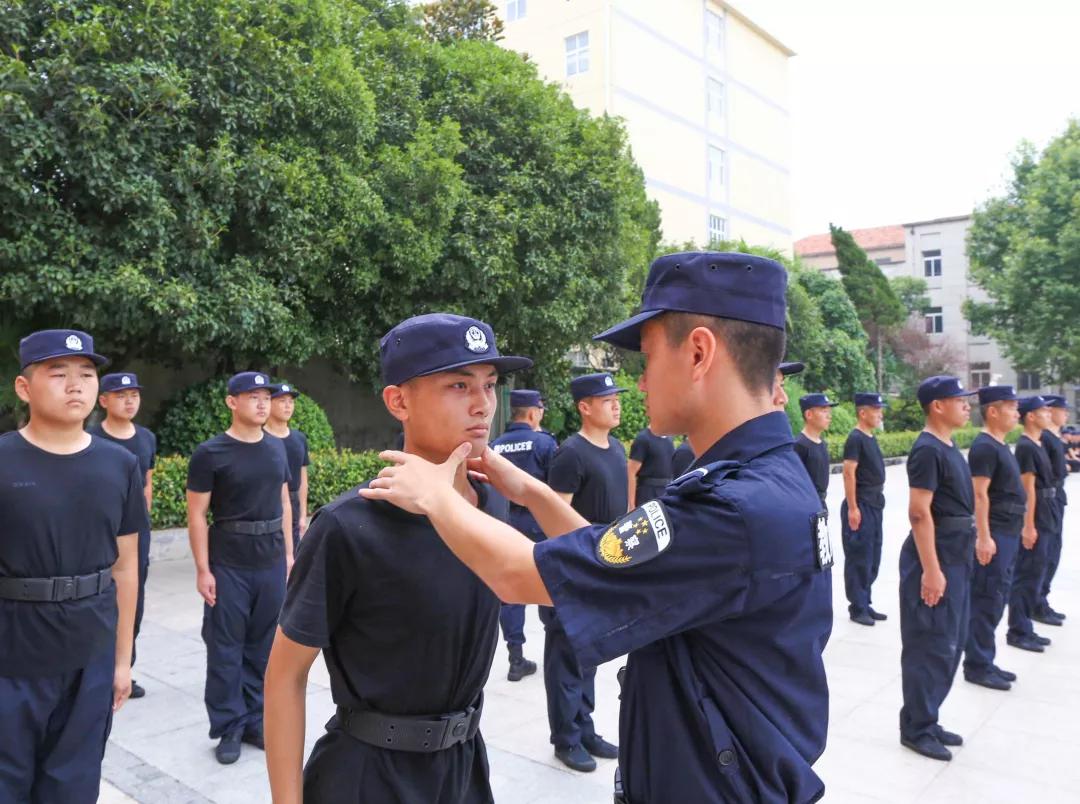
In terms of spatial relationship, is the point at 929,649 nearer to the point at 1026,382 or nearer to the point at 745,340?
the point at 745,340

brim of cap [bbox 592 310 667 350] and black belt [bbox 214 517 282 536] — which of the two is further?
black belt [bbox 214 517 282 536]

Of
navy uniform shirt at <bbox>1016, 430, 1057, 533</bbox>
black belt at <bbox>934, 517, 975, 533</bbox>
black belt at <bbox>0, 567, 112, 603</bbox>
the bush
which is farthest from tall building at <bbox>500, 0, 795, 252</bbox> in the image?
black belt at <bbox>0, 567, 112, 603</bbox>

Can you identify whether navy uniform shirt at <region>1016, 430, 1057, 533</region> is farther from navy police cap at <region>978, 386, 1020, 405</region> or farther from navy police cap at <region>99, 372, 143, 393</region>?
navy police cap at <region>99, 372, 143, 393</region>

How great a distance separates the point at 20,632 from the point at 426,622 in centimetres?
201

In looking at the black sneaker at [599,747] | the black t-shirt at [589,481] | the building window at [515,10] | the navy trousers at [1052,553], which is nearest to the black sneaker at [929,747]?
the black sneaker at [599,747]

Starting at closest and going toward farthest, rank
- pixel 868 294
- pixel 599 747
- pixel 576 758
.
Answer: pixel 576 758
pixel 599 747
pixel 868 294

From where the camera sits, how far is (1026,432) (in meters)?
7.14

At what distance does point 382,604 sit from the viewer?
1.97 meters

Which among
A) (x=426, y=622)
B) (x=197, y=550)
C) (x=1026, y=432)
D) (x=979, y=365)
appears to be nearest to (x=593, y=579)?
(x=426, y=622)

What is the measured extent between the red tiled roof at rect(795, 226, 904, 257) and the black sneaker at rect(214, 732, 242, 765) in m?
52.1

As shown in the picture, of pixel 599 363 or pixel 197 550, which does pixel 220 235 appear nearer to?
pixel 197 550

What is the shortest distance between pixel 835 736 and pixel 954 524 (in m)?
1.44

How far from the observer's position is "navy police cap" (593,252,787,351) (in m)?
1.64

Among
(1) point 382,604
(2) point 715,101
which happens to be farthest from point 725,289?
(2) point 715,101
